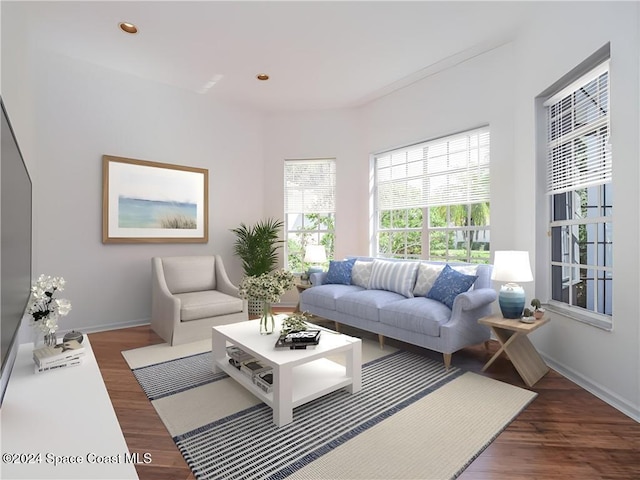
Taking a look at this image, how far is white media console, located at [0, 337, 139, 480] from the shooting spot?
91 centimetres

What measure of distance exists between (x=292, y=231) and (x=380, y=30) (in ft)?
10.00

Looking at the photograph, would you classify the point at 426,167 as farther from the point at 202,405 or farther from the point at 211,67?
the point at 202,405

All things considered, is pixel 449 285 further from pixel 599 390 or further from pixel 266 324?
pixel 266 324

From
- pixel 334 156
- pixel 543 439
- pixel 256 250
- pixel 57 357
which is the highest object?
pixel 334 156

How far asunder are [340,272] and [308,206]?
57.6 inches

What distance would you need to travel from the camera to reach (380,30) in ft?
10.5

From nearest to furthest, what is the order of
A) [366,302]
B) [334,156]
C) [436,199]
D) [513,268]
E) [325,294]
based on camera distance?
[513,268] → [366,302] → [325,294] → [436,199] → [334,156]

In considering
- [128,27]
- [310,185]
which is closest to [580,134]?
[310,185]

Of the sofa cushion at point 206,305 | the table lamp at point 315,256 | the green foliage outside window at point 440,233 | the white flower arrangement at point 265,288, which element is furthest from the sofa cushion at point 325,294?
the white flower arrangement at point 265,288

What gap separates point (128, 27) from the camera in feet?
10.3

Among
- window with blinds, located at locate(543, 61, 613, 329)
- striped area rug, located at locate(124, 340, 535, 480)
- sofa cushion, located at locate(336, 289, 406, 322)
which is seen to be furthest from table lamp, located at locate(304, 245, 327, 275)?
window with blinds, located at locate(543, 61, 613, 329)

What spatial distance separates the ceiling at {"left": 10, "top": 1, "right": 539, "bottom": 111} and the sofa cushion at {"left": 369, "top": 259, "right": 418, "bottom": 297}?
2.33 m

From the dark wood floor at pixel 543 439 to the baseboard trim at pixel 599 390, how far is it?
4 cm

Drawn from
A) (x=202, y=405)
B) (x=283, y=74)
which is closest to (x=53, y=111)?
(x=283, y=74)
